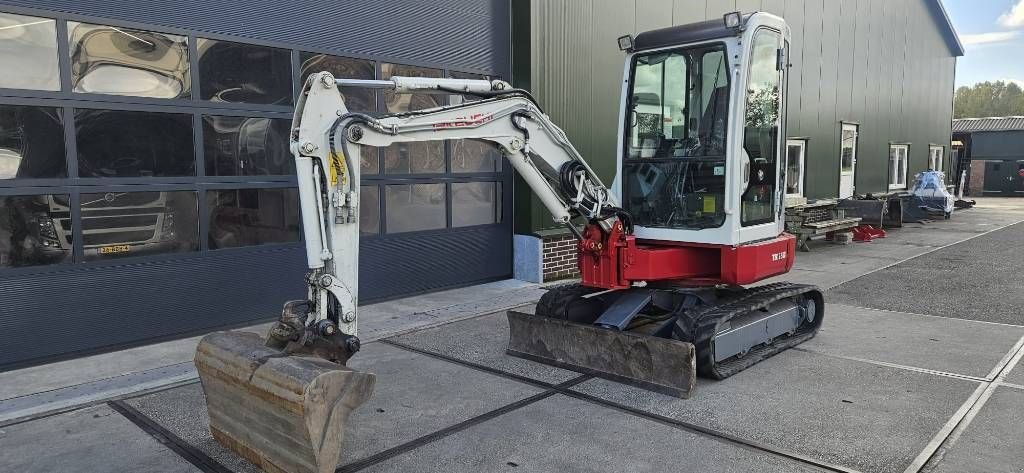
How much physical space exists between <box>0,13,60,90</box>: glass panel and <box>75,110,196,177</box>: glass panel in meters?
0.42

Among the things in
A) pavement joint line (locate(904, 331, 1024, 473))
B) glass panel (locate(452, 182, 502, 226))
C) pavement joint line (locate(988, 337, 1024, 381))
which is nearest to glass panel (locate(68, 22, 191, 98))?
glass panel (locate(452, 182, 502, 226))

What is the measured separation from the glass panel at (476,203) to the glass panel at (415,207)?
0.83ft

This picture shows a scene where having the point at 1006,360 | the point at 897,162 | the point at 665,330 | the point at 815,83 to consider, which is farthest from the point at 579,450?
the point at 897,162

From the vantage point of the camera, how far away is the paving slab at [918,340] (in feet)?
21.6

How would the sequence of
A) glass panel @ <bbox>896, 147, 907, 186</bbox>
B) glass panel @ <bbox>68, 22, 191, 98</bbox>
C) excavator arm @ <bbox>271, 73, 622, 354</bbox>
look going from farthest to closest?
glass panel @ <bbox>896, 147, 907, 186</bbox> → glass panel @ <bbox>68, 22, 191, 98</bbox> → excavator arm @ <bbox>271, 73, 622, 354</bbox>

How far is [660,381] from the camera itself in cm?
573

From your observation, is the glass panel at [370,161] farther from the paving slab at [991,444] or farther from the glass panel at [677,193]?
the paving slab at [991,444]

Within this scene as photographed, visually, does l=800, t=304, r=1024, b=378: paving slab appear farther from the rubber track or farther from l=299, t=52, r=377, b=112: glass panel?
l=299, t=52, r=377, b=112: glass panel

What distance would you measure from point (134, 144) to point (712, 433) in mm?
5923

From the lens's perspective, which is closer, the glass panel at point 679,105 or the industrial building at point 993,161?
the glass panel at point 679,105

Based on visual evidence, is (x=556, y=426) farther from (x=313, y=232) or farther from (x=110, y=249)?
(x=110, y=249)

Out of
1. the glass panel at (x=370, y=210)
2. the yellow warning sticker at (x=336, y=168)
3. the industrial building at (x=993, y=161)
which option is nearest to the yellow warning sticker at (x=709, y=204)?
the yellow warning sticker at (x=336, y=168)

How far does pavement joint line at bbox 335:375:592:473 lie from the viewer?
441 centimetres

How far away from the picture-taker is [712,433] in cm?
486
